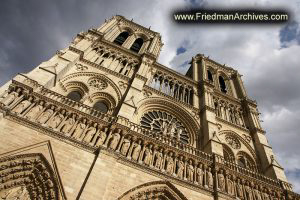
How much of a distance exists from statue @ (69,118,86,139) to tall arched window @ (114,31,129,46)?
1139 cm

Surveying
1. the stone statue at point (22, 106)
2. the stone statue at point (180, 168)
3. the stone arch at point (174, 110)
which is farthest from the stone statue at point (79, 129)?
the stone arch at point (174, 110)

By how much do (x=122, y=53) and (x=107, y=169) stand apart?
35.2 feet

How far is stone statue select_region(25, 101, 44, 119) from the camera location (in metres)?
8.80

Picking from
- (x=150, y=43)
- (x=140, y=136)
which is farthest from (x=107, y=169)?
(x=150, y=43)

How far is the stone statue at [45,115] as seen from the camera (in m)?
8.90

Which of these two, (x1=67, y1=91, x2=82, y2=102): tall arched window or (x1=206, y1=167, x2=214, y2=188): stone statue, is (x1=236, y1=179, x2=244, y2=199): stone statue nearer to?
(x1=206, y1=167, x2=214, y2=188): stone statue

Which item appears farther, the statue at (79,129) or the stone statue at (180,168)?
the stone statue at (180,168)

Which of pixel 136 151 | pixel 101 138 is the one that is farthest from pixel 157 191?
pixel 101 138

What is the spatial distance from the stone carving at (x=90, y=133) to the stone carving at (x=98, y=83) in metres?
4.08

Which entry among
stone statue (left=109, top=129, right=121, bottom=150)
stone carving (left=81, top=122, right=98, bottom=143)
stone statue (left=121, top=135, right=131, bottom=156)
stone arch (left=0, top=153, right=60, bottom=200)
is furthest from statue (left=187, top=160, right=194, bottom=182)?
stone arch (left=0, top=153, right=60, bottom=200)

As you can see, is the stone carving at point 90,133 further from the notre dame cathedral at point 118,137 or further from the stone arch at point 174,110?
the stone arch at point 174,110

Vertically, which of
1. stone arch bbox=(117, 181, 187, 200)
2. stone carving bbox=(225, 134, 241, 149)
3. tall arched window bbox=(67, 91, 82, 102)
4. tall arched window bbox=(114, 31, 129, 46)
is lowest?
stone arch bbox=(117, 181, 187, 200)

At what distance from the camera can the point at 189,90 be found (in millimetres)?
17391

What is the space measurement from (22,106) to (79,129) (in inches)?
93.7
